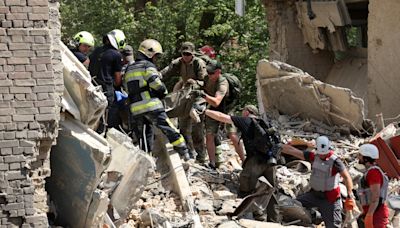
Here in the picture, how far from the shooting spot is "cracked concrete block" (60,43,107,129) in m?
6.71

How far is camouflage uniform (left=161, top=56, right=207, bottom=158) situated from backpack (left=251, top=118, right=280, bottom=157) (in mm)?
1569

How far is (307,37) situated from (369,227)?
26.9 feet

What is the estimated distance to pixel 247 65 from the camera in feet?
59.8

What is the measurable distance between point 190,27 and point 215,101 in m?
9.90

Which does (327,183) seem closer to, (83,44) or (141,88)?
(141,88)

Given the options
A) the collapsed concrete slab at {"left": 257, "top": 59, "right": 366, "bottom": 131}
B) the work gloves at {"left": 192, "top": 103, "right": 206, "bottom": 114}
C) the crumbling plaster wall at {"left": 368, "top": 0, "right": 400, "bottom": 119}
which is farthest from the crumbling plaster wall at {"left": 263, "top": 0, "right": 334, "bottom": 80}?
the work gloves at {"left": 192, "top": 103, "right": 206, "bottom": 114}

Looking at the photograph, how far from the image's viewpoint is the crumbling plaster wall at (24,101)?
6250 millimetres

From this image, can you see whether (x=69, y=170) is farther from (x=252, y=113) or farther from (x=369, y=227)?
(x=369, y=227)

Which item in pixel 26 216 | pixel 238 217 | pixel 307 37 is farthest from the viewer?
pixel 307 37

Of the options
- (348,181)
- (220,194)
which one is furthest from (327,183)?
(220,194)

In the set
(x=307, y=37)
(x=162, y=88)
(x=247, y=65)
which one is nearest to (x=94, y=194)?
(x=162, y=88)

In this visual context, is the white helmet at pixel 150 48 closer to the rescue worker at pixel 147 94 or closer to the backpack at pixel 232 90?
the rescue worker at pixel 147 94

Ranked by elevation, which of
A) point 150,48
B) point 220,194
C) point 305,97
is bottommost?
point 220,194

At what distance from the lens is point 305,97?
12.3 metres
